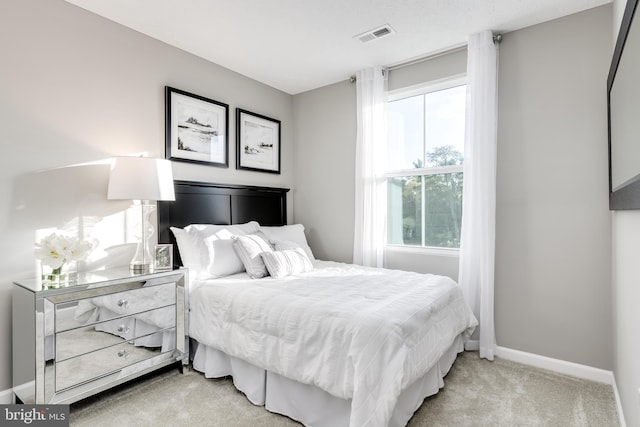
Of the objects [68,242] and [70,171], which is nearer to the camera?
[68,242]

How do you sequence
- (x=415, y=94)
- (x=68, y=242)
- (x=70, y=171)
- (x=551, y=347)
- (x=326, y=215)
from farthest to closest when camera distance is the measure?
(x=326, y=215) < (x=415, y=94) < (x=551, y=347) < (x=70, y=171) < (x=68, y=242)

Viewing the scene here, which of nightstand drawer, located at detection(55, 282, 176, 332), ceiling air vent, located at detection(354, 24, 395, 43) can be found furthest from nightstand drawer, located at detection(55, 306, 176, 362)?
ceiling air vent, located at detection(354, 24, 395, 43)

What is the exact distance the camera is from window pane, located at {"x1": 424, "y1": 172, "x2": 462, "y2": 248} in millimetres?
3182

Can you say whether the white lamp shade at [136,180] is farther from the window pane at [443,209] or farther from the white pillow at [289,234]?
the window pane at [443,209]

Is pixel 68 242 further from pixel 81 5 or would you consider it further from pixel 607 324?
pixel 607 324

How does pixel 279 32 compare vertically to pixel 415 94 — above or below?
above

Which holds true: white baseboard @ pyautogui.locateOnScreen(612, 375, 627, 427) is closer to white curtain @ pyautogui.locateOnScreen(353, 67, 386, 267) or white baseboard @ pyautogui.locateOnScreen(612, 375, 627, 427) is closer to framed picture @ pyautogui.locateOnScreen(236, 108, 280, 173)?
white curtain @ pyautogui.locateOnScreen(353, 67, 386, 267)

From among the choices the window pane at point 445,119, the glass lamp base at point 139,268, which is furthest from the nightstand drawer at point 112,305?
the window pane at point 445,119

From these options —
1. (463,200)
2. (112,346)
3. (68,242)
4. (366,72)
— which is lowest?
(112,346)

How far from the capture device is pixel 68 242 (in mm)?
2072

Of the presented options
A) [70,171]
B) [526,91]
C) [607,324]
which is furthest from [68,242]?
[607,324]

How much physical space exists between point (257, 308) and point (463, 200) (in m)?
1.92

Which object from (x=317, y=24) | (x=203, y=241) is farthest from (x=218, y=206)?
(x=317, y=24)

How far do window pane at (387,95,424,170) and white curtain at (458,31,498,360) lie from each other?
0.54 meters
